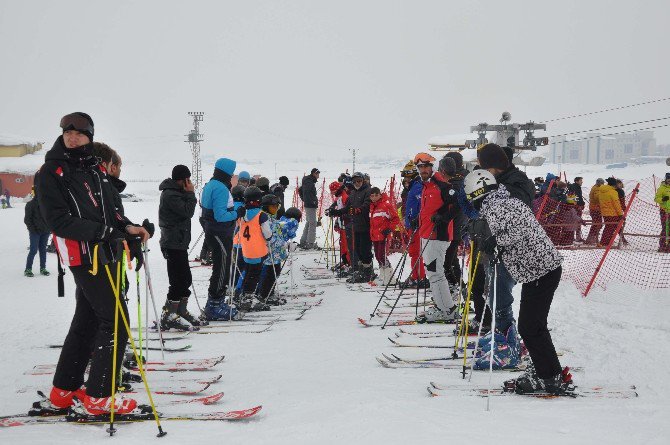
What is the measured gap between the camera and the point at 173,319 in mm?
6316

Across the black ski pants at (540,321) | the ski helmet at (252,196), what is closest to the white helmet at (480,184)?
the black ski pants at (540,321)

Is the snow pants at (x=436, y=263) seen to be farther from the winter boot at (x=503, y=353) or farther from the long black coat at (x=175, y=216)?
the long black coat at (x=175, y=216)

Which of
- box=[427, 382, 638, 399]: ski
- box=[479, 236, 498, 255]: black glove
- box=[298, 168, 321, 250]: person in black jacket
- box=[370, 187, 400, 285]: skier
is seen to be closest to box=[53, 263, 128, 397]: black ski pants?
box=[427, 382, 638, 399]: ski

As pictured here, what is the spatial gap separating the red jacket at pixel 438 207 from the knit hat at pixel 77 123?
3788 millimetres

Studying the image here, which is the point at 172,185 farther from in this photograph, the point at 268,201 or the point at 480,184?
the point at 480,184

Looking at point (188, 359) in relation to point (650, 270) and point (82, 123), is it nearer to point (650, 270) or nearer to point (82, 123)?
point (82, 123)

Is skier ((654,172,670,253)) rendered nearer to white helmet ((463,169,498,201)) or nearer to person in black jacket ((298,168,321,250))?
person in black jacket ((298,168,321,250))

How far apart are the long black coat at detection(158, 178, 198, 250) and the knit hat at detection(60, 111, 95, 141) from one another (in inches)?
105

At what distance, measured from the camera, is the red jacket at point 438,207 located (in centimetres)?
630

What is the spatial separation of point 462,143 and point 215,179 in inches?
902

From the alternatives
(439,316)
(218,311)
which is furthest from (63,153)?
(439,316)

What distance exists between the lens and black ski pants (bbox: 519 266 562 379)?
3852 mm

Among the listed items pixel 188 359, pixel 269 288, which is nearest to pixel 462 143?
pixel 269 288

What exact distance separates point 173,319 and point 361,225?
434 centimetres
